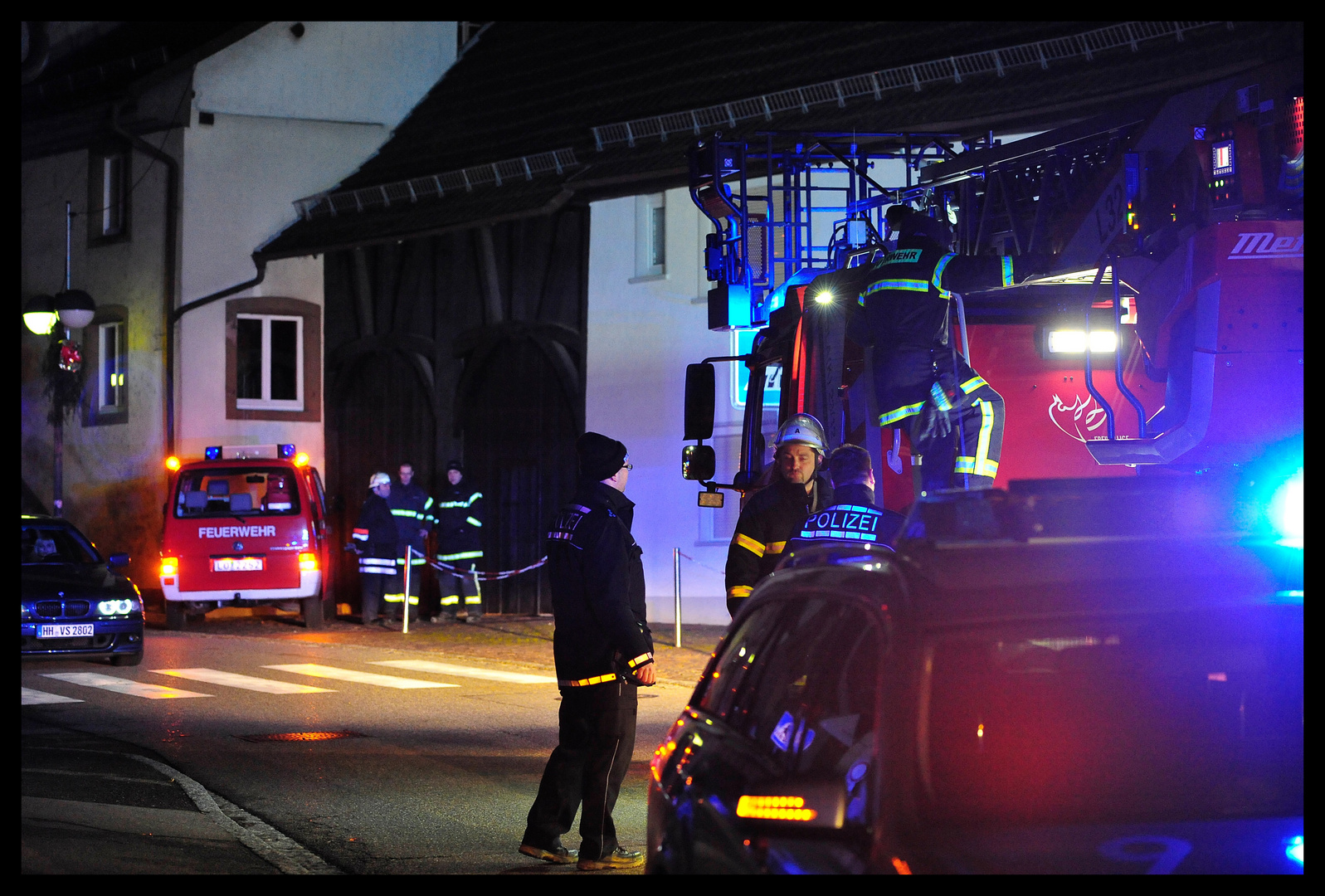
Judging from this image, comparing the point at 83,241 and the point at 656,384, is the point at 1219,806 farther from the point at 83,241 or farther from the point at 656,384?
the point at 83,241

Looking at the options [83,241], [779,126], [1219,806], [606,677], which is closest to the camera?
[1219,806]

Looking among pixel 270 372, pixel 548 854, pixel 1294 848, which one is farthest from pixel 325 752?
pixel 270 372

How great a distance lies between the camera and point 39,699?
1269 centimetres

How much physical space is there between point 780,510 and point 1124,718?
3.94 meters

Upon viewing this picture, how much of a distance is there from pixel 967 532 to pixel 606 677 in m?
3.58

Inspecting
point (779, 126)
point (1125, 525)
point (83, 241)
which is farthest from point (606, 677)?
point (83, 241)

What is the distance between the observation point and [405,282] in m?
23.2

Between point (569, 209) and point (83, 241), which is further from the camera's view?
point (83, 241)

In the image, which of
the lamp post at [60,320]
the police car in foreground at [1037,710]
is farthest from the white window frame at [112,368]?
the police car in foreground at [1037,710]

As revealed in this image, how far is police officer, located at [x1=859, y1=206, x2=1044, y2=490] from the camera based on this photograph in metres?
7.58

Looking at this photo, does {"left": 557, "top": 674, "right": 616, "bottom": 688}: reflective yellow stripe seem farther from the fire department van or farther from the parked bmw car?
the fire department van

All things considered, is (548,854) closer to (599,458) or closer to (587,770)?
(587,770)

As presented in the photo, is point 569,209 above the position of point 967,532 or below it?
above

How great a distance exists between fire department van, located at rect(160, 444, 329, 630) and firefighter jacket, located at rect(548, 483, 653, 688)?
496 inches
